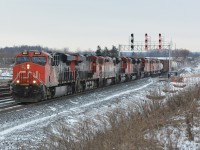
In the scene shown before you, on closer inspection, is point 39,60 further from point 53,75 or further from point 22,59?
point 53,75

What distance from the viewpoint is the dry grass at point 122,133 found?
25.4ft

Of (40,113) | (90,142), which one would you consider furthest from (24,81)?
(90,142)

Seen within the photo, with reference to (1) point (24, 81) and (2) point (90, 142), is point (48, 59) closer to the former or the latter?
(1) point (24, 81)

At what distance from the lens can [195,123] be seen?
10141 millimetres

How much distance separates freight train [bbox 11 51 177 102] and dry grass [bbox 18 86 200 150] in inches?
409

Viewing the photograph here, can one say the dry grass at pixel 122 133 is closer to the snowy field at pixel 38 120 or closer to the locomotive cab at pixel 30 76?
the snowy field at pixel 38 120

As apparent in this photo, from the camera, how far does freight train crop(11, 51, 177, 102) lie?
21344 millimetres

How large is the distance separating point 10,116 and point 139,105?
5996mm

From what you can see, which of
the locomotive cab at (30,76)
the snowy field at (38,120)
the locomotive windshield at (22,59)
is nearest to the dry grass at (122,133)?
the snowy field at (38,120)

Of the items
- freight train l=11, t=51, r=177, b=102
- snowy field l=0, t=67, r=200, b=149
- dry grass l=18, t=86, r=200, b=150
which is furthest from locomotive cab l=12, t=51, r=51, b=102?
dry grass l=18, t=86, r=200, b=150

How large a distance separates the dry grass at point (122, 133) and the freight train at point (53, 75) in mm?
10398

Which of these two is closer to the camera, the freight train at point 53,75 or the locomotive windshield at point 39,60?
the freight train at point 53,75

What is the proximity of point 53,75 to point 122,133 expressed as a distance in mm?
14917

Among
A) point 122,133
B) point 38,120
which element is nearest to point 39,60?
point 38,120
